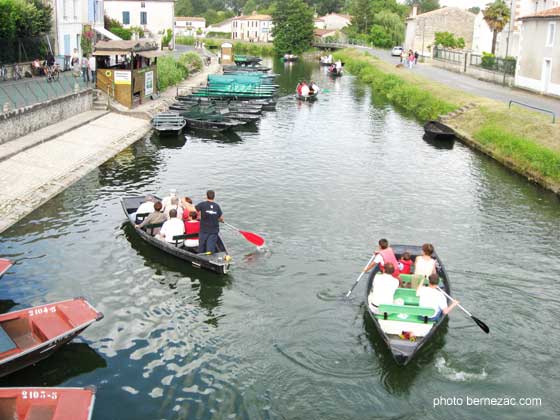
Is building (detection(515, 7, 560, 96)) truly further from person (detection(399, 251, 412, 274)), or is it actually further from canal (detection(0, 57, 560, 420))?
person (detection(399, 251, 412, 274))

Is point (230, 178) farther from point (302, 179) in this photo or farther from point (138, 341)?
point (138, 341)

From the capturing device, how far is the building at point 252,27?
529ft

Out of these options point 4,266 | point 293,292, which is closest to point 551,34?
point 293,292

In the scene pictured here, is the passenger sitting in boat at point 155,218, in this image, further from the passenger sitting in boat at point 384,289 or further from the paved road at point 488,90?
the paved road at point 488,90

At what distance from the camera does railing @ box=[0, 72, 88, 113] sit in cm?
3054

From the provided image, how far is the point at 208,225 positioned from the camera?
18172 millimetres

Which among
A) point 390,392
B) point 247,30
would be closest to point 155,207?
point 390,392

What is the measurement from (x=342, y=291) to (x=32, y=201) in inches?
503

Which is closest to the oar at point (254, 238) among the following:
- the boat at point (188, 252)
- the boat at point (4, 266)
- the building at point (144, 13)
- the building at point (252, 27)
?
the boat at point (188, 252)

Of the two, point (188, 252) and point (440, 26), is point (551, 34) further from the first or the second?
point (440, 26)

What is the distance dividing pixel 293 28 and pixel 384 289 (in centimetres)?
11542

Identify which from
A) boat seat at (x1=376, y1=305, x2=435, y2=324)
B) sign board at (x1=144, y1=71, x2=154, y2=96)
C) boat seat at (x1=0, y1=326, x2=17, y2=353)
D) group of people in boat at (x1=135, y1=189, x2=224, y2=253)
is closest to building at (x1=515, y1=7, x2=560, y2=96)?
sign board at (x1=144, y1=71, x2=154, y2=96)

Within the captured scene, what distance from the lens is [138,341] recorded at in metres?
14.6

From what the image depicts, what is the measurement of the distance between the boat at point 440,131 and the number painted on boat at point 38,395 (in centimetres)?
3115
